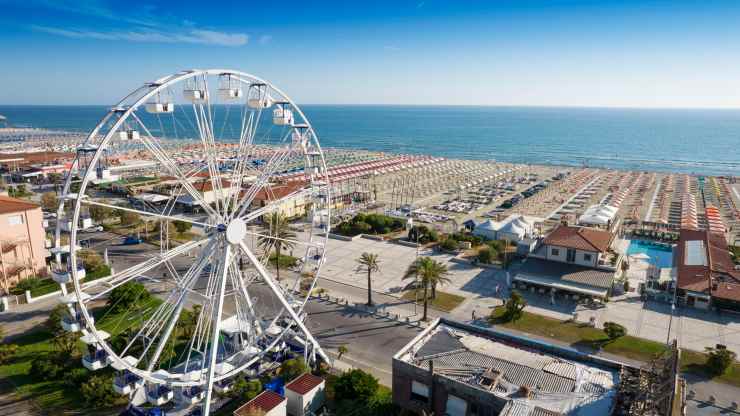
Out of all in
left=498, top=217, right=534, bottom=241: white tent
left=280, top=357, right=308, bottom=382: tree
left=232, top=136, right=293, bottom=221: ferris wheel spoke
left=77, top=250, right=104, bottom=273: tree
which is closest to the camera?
left=232, top=136, right=293, bottom=221: ferris wheel spoke

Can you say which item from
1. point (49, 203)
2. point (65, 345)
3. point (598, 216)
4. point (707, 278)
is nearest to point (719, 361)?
point (707, 278)

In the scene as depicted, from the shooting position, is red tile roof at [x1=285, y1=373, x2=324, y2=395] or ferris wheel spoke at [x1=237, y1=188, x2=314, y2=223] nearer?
ferris wheel spoke at [x1=237, y1=188, x2=314, y2=223]

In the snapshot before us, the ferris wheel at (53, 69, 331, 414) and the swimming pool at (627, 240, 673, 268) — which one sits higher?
the ferris wheel at (53, 69, 331, 414)

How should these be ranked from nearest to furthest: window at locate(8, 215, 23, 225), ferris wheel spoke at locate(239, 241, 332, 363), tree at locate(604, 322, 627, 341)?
ferris wheel spoke at locate(239, 241, 332, 363) < tree at locate(604, 322, 627, 341) < window at locate(8, 215, 23, 225)

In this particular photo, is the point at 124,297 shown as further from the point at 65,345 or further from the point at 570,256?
the point at 570,256

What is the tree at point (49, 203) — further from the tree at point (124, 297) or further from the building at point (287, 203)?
the tree at point (124, 297)

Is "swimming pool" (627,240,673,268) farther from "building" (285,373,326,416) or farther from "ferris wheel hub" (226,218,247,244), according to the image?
"ferris wheel hub" (226,218,247,244)

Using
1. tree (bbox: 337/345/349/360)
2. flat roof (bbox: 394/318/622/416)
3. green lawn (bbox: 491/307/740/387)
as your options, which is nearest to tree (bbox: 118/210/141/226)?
tree (bbox: 337/345/349/360)

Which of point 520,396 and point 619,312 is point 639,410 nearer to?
point 520,396
